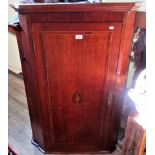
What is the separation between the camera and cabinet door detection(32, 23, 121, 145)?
124 centimetres

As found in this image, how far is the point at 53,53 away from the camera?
131 centimetres

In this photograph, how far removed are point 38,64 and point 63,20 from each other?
350 mm

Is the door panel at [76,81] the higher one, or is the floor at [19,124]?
the door panel at [76,81]

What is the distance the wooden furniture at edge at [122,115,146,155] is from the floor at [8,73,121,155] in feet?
1.31

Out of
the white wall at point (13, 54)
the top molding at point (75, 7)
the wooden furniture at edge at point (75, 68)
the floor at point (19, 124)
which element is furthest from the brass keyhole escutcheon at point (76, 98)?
the white wall at point (13, 54)

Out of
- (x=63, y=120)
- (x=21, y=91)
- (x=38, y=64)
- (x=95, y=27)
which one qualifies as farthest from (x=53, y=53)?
(x=21, y=91)

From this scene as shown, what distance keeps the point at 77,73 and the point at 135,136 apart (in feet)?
2.01

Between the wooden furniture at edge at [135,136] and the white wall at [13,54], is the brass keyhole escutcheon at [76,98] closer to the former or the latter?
the wooden furniture at edge at [135,136]

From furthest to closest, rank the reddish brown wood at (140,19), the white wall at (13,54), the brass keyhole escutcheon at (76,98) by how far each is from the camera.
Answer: the white wall at (13,54) < the brass keyhole escutcheon at (76,98) < the reddish brown wood at (140,19)

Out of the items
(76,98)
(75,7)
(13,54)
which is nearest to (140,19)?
(75,7)

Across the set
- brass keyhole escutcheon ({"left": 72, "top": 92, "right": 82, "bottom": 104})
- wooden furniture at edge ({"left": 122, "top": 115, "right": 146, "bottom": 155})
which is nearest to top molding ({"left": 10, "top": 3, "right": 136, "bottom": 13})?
brass keyhole escutcheon ({"left": 72, "top": 92, "right": 82, "bottom": 104})

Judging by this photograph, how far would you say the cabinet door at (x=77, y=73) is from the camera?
1.24m

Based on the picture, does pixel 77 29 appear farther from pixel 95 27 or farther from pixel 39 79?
pixel 39 79

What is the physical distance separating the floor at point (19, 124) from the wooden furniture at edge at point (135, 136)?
0.40 meters
